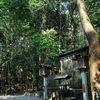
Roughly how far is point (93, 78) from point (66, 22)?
13552mm

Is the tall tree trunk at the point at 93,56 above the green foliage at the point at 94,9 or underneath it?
underneath

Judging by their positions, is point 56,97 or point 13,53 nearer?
point 56,97

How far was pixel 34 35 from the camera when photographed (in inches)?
507

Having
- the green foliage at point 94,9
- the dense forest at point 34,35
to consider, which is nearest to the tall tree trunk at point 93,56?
the dense forest at point 34,35

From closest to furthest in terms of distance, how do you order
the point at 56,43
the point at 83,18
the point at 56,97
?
1. the point at 83,18
2. the point at 56,97
3. the point at 56,43

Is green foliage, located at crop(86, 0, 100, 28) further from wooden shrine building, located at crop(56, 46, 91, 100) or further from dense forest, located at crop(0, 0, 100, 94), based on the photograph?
wooden shrine building, located at crop(56, 46, 91, 100)

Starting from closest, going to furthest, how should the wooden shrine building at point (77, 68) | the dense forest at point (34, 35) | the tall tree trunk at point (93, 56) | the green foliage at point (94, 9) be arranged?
1. the tall tree trunk at point (93, 56)
2. the wooden shrine building at point (77, 68)
3. the green foliage at point (94, 9)
4. the dense forest at point (34, 35)

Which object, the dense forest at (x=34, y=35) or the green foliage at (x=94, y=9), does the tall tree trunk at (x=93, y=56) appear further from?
the green foliage at (x=94, y=9)

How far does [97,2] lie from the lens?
11.9m

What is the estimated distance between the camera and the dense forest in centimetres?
1255

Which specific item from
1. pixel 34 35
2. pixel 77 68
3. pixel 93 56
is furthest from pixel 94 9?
pixel 93 56

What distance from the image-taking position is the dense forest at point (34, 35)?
12555mm

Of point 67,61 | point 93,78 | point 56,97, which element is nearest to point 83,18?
point 93,78

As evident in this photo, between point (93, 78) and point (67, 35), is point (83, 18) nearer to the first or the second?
point (93, 78)
